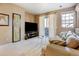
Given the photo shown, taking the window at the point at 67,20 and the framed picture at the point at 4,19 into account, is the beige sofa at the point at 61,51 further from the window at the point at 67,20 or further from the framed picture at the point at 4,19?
the framed picture at the point at 4,19

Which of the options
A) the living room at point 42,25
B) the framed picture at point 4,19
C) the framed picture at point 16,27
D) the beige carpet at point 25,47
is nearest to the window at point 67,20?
the living room at point 42,25

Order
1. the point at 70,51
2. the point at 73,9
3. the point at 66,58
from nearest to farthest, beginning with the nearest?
1. the point at 70,51
2. the point at 66,58
3. the point at 73,9

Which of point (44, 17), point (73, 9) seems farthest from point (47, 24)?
point (73, 9)

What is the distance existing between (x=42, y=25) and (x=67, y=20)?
2.23ft

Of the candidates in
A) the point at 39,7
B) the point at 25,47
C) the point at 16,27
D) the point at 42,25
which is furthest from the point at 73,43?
the point at 16,27

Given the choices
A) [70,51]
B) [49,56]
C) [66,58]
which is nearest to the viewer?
[70,51]

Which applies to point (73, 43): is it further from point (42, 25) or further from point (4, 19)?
point (4, 19)

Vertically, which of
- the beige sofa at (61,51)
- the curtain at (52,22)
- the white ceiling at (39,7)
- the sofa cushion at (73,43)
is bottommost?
the beige sofa at (61,51)

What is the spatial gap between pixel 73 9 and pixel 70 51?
139 centimetres

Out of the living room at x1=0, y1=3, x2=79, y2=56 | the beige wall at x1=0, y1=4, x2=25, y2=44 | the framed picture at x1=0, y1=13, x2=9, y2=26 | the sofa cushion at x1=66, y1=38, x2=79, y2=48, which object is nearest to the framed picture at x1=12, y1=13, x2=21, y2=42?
the living room at x1=0, y1=3, x2=79, y2=56

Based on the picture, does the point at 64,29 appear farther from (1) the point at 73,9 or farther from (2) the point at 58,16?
(1) the point at 73,9

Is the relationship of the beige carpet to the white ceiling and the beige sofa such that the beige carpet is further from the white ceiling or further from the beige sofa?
the beige sofa

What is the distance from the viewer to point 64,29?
290 cm

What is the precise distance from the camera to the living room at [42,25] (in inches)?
104
